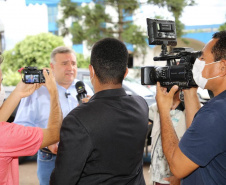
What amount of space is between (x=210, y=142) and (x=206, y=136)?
3 cm

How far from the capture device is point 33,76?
2.10 meters

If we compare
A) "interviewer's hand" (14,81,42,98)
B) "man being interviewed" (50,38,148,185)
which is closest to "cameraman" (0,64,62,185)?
"interviewer's hand" (14,81,42,98)

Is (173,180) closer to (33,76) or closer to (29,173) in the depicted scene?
(33,76)

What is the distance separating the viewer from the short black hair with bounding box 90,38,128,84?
169 cm

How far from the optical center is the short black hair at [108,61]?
1689 mm

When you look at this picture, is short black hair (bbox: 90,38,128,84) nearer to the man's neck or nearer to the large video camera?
the man's neck

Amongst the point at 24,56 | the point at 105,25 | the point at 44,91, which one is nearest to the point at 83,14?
the point at 105,25

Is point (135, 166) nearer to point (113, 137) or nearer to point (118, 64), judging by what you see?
point (113, 137)

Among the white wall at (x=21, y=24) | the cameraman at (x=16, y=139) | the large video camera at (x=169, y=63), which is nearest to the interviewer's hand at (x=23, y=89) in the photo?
the cameraman at (x=16, y=139)

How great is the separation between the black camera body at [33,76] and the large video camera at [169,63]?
714mm

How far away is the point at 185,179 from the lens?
1.64 metres

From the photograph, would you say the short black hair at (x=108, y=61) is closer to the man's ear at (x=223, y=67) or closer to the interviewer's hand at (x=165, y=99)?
the interviewer's hand at (x=165, y=99)

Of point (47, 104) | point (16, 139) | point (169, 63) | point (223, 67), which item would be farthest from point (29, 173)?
point (223, 67)

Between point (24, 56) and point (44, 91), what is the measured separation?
784 cm
